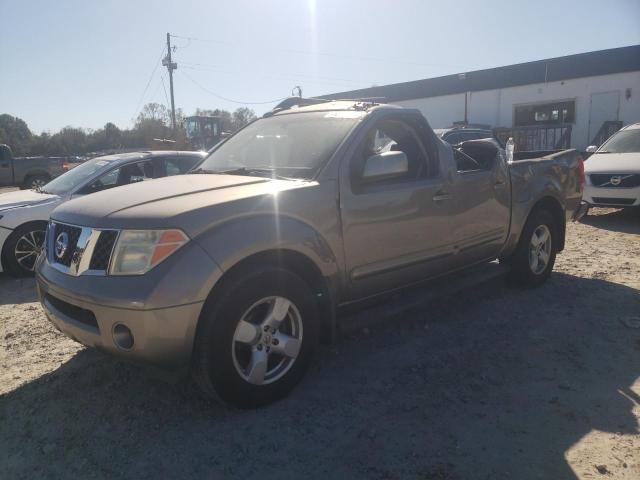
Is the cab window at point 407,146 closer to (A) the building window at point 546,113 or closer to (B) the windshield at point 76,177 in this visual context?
(B) the windshield at point 76,177

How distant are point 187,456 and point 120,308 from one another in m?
0.86

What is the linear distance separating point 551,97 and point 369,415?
2847 cm

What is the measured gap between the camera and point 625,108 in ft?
79.2

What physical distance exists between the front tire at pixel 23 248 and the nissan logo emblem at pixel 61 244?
365 centimetres

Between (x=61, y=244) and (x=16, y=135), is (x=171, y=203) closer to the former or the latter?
(x=61, y=244)

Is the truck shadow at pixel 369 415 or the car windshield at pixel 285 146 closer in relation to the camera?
the truck shadow at pixel 369 415

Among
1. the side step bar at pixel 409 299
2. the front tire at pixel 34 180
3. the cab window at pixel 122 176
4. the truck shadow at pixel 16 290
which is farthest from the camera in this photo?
the front tire at pixel 34 180

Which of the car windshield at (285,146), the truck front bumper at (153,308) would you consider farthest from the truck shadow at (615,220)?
the truck front bumper at (153,308)

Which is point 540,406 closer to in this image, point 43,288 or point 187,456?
point 187,456

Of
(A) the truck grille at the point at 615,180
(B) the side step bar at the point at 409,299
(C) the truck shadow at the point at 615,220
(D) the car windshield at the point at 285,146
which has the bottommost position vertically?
(C) the truck shadow at the point at 615,220

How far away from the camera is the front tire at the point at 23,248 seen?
6188mm

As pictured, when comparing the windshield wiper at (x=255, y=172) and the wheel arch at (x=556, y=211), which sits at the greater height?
the windshield wiper at (x=255, y=172)

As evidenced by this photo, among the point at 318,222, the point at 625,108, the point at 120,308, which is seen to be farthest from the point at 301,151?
the point at 625,108

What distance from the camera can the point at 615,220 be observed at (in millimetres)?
9453
